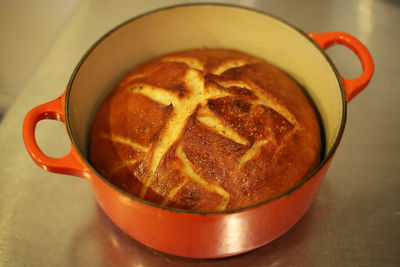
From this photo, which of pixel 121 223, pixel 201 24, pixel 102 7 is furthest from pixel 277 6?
pixel 121 223

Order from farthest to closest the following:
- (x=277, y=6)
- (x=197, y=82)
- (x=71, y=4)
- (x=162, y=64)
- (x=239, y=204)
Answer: (x=71, y=4) → (x=277, y=6) → (x=162, y=64) → (x=197, y=82) → (x=239, y=204)

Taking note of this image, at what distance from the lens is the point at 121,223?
80 centimetres

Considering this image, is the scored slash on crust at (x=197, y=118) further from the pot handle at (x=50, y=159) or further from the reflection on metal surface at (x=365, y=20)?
the reflection on metal surface at (x=365, y=20)

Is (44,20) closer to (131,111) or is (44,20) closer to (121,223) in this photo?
(131,111)

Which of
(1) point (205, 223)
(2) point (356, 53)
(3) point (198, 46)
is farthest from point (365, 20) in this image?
(1) point (205, 223)

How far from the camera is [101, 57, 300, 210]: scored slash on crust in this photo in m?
0.81

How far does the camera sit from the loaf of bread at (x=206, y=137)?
0.80m

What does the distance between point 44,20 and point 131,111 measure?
1.24m

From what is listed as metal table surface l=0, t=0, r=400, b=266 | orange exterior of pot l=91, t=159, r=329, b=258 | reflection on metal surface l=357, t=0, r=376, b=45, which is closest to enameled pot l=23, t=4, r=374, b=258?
orange exterior of pot l=91, t=159, r=329, b=258

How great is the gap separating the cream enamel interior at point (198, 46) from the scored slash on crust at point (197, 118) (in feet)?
0.39

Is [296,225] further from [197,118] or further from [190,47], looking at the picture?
[190,47]

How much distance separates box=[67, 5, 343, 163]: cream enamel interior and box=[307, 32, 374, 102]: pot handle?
3cm

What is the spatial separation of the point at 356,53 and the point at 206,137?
0.44m

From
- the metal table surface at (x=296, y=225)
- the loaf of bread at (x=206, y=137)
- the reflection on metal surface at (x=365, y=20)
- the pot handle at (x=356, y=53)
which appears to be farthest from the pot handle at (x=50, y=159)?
the reflection on metal surface at (x=365, y=20)
